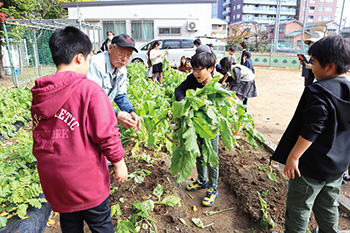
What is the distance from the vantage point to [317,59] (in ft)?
5.99

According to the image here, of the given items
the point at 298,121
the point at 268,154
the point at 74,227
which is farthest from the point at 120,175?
the point at 268,154

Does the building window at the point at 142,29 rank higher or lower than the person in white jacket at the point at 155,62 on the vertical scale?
higher

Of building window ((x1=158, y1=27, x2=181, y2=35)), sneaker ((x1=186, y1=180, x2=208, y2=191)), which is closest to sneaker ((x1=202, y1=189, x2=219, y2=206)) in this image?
sneaker ((x1=186, y1=180, x2=208, y2=191))

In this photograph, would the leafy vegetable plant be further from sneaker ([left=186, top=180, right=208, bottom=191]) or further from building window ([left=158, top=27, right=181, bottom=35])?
building window ([left=158, top=27, right=181, bottom=35])

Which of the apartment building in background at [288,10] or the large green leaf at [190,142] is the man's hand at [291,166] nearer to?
the large green leaf at [190,142]

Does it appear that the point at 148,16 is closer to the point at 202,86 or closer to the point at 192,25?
the point at 192,25

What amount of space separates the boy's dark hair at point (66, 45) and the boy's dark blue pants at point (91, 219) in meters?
1.02

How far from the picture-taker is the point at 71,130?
1483 mm

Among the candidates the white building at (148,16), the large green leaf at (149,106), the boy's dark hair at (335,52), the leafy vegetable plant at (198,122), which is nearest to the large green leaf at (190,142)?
the leafy vegetable plant at (198,122)

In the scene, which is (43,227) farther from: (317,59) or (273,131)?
(273,131)

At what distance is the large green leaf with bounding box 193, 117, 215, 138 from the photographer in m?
2.38

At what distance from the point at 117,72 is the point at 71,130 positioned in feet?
4.50

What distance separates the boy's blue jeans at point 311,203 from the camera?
6.17 feet

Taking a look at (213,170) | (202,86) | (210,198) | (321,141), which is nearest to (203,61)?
(202,86)
